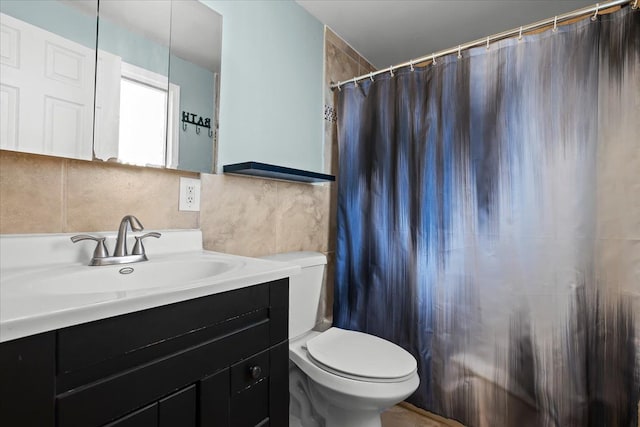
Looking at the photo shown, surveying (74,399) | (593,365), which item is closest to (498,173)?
(593,365)

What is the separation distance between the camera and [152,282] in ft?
3.22

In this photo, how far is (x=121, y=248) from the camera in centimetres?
96

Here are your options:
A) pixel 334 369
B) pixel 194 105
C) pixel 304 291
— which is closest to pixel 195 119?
pixel 194 105

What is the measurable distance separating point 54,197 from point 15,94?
0.29 m

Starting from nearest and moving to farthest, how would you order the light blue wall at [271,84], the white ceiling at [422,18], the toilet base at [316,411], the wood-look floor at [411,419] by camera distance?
the toilet base at [316,411] < the light blue wall at [271,84] < the wood-look floor at [411,419] < the white ceiling at [422,18]

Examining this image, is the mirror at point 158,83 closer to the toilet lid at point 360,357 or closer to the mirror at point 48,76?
the mirror at point 48,76

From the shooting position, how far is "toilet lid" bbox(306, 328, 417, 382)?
1.15 meters

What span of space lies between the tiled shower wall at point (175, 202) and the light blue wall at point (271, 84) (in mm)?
116

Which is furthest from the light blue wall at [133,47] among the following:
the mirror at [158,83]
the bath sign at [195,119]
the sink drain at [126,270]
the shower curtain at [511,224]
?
the shower curtain at [511,224]

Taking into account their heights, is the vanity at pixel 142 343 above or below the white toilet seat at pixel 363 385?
above

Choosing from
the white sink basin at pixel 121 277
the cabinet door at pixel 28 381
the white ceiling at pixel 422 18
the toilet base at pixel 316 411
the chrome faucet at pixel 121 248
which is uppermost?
the white ceiling at pixel 422 18

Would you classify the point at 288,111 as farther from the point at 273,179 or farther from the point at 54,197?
the point at 54,197

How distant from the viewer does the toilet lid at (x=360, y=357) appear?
1146 millimetres

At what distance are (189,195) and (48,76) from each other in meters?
0.54
